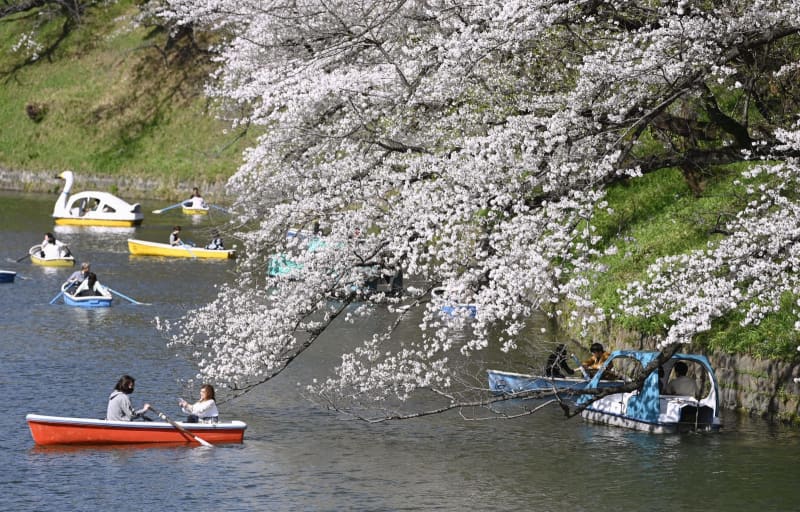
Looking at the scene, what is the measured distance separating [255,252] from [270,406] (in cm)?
352

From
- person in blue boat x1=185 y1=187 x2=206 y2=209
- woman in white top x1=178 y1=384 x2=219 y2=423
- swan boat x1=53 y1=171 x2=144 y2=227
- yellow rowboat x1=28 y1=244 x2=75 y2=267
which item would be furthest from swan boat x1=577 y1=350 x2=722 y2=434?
person in blue boat x1=185 y1=187 x2=206 y2=209

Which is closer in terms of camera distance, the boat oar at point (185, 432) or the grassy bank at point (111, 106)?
the boat oar at point (185, 432)

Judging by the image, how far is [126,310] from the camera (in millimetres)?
35375

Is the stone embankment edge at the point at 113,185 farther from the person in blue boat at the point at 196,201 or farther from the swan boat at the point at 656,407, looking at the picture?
the swan boat at the point at 656,407

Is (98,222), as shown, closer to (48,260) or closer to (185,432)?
(48,260)

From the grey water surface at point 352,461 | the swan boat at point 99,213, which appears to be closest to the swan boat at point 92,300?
the grey water surface at point 352,461

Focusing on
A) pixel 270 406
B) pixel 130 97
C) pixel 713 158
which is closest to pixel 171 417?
pixel 270 406

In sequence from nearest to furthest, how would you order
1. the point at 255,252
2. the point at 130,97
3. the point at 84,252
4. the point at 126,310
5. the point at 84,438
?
the point at 84,438 → the point at 255,252 → the point at 126,310 → the point at 84,252 → the point at 130,97

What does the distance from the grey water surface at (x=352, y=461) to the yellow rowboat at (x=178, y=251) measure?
19019mm

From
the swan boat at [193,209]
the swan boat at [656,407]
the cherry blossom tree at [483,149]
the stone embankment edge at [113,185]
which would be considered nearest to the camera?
the cherry blossom tree at [483,149]

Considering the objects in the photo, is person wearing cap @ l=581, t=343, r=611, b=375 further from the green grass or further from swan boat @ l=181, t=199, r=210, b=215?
swan boat @ l=181, t=199, r=210, b=215

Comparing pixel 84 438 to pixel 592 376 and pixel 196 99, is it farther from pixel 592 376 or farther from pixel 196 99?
pixel 196 99

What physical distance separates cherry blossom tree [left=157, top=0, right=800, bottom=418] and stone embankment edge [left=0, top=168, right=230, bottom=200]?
138 ft

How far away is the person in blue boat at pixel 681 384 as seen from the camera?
23.1m
